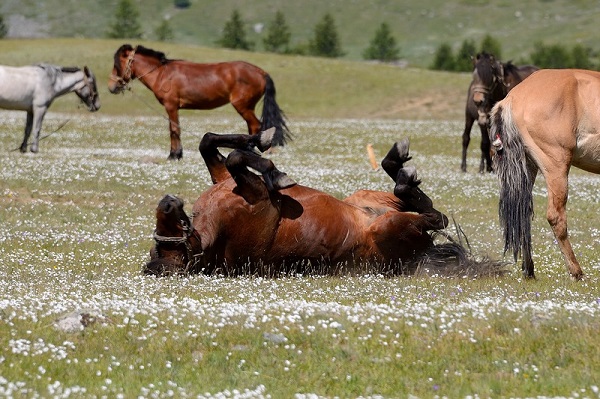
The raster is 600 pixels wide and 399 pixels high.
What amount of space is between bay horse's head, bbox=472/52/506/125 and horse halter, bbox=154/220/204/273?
16.4 metres

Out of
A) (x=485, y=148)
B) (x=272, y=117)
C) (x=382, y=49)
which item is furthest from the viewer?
(x=382, y=49)

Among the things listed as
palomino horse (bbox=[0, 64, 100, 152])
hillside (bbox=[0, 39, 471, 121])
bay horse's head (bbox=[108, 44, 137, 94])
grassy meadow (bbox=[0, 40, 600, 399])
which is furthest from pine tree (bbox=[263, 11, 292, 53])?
grassy meadow (bbox=[0, 40, 600, 399])

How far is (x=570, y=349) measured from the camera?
23.0 feet

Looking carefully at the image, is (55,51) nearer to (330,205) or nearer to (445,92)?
(445,92)

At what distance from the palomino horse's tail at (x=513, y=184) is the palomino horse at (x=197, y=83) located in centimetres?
1894

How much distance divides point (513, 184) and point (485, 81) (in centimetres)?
1547

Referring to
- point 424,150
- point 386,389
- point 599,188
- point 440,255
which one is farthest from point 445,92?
point 386,389

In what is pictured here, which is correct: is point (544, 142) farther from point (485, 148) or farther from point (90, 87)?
point (90, 87)

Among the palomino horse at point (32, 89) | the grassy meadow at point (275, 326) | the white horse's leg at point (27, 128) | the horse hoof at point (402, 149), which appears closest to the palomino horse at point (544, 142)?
the grassy meadow at point (275, 326)

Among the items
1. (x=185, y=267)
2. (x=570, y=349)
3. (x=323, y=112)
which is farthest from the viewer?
(x=323, y=112)

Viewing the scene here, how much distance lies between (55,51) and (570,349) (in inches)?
3105

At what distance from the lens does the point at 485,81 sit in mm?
25109

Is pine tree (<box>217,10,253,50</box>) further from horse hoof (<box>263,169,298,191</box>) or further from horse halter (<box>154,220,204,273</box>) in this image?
horse halter (<box>154,220,204,273</box>)

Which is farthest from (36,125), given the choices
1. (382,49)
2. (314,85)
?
(382,49)
